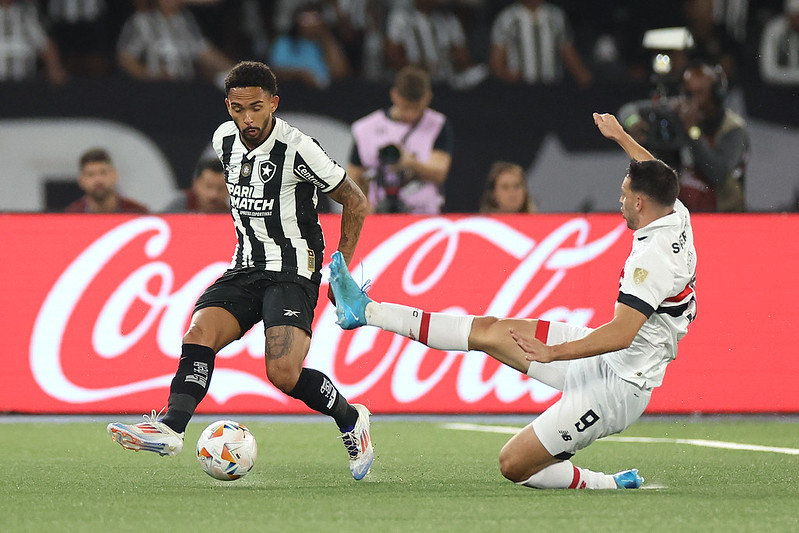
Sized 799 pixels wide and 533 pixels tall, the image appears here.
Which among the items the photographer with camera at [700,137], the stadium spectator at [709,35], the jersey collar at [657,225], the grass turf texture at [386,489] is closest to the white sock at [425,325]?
the grass turf texture at [386,489]

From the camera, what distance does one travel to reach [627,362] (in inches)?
249

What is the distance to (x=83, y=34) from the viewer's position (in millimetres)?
13430

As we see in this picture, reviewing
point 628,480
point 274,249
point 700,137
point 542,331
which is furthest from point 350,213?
point 700,137

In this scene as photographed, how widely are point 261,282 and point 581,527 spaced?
2.48m

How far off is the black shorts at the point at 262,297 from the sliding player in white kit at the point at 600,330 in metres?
0.29

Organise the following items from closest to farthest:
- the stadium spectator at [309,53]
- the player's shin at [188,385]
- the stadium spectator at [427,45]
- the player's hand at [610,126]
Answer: the player's shin at [188,385] < the player's hand at [610,126] < the stadium spectator at [309,53] < the stadium spectator at [427,45]

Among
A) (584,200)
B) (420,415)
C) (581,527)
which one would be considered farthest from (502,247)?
(581,527)

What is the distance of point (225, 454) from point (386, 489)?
80 cm

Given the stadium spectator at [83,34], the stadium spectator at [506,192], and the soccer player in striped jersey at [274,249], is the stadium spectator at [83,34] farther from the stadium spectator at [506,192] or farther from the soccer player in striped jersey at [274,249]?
the soccer player in striped jersey at [274,249]

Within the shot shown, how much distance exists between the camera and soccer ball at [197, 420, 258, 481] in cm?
624

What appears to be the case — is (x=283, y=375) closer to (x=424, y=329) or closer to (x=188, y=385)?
(x=188, y=385)

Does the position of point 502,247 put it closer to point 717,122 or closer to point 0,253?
point 717,122

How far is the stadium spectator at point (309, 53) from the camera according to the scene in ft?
42.4

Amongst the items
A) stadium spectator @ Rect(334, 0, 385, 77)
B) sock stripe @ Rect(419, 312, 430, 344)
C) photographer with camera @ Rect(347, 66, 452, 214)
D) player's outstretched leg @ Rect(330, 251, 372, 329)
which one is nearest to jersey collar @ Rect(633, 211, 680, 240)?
sock stripe @ Rect(419, 312, 430, 344)
